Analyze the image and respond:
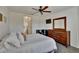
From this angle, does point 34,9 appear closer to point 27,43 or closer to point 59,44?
point 27,43

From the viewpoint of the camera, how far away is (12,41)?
170 cm

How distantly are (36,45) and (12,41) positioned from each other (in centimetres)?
40

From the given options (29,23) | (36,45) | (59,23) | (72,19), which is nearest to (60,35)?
(59,23)

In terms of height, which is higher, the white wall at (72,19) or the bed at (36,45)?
the white wall at (72,19)

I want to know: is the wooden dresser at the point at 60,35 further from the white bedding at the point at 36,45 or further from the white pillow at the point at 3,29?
the white pillow at the point at 3,29

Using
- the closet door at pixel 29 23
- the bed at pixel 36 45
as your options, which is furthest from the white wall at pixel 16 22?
the bed at pixel 36 45

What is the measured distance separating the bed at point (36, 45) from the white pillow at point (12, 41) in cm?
6

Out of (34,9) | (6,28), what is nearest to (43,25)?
(34,9)

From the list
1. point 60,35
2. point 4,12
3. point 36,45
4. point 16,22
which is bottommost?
point 36,45

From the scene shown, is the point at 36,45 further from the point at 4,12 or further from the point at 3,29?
the point at 4,12

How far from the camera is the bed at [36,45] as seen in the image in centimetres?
169

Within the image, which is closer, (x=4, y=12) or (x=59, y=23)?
(x=4, y=12)

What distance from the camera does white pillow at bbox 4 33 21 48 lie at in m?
1.66
